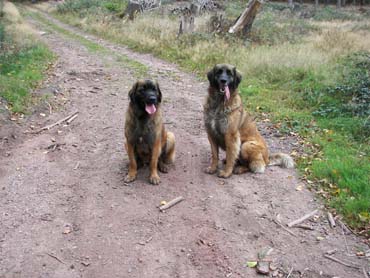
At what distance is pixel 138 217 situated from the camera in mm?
5188

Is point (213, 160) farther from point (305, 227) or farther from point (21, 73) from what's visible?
point (21, 73)

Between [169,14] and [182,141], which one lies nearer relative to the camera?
[182,141]

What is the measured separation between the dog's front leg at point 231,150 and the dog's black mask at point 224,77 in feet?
2.17

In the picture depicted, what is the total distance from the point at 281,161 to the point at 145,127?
2366mm

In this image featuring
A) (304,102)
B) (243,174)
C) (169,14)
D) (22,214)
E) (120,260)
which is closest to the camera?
(120,260)

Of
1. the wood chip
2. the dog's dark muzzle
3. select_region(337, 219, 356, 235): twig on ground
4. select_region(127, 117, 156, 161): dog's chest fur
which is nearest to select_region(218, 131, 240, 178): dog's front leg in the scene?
select_region(127, 117, 156, 161): dog's chest fur

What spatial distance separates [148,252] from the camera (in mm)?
4539

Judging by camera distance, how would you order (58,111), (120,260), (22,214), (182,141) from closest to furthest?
(120,260)
(22,214)
(182,141)
(58,111)

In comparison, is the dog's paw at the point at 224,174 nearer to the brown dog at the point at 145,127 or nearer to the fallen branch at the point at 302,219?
the brown dog at the point at 145,127

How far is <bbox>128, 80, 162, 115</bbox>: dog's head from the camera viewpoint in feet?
18.1

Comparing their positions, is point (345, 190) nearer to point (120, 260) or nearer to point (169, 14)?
point (120, 260)

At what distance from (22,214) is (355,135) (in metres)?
6.00

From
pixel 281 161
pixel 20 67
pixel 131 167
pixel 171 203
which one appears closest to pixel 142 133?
pixel 131 167

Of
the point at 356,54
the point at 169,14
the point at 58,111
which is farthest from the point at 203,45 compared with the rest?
the point at 169,14
